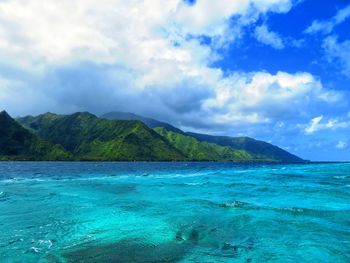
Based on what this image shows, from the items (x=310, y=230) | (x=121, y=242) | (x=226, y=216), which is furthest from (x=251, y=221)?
(x=121, y=242)

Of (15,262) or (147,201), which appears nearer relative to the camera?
(15,262)

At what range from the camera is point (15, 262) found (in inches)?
631

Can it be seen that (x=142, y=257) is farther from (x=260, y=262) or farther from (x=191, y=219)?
(x=191, y=219)

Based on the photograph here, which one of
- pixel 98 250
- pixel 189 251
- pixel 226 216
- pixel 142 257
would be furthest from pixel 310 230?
pixel 98 250

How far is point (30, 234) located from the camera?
21516mm

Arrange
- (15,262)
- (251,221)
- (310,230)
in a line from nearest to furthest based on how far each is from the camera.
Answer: (15,262)
(310,230)
(251,221)

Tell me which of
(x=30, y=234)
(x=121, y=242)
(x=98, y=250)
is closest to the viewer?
(x=98, y=250)

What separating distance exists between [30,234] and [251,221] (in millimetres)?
15145

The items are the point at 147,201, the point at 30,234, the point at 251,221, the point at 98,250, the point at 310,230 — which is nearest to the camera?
the point at 98,250

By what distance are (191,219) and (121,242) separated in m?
8.55

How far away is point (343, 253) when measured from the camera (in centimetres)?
1847

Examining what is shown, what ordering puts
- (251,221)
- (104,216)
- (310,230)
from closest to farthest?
(310,230)
(251,221)
(104,216)

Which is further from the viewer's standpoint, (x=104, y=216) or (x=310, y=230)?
(x=104, y=216)

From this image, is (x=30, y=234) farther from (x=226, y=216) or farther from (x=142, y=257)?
(x=226, y=216)
